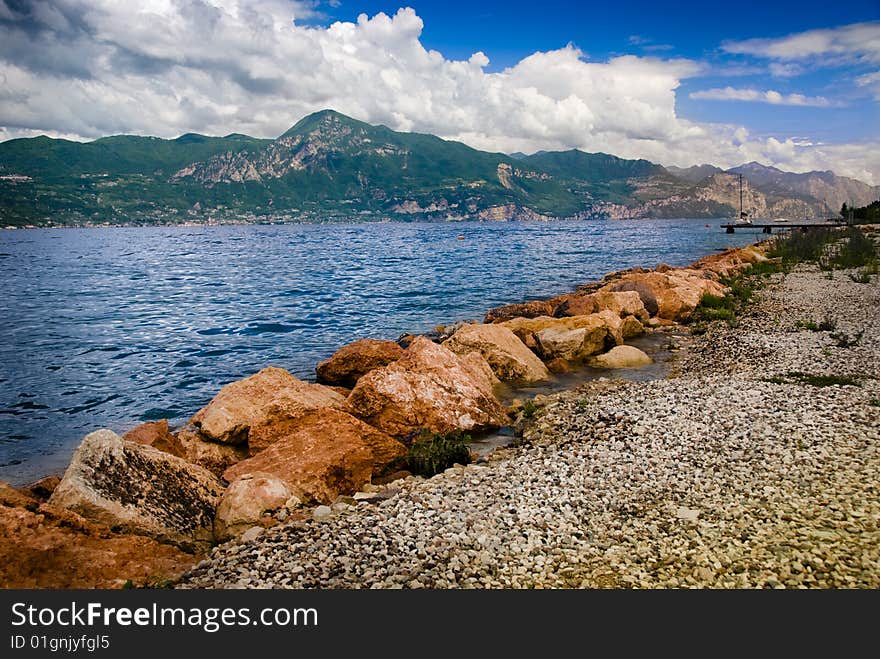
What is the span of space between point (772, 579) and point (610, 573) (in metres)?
1.75

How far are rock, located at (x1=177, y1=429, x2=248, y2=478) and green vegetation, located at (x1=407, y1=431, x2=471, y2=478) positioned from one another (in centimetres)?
429

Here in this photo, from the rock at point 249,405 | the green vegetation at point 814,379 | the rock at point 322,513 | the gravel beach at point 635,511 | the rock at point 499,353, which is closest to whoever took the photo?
the gravel beach at point 635,511

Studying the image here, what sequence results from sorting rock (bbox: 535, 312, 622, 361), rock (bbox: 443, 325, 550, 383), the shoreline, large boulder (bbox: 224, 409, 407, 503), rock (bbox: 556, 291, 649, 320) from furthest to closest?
1. rock (bbox: 556, 291, 649, 320)
2. rock (bbox: 535, 312, 622, 361)
3. rock (bbox: 443, 325, 550, 383)
4. large boulder (bbox: 224, 409, 407, 503)
5. the shoreline

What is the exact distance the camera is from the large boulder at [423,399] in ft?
44.5

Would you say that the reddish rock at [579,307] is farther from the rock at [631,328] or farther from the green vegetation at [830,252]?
the green vegetation at [830,252]

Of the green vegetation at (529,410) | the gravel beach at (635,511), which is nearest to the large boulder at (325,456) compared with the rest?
the gravel beach at (635,511)

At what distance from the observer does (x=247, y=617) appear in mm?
5125

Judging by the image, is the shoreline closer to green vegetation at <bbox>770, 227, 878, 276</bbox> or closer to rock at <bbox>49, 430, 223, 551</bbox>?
rock at <bbox>49, 430, 223, 551</bbox>

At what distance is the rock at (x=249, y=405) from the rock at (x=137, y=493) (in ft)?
9.41

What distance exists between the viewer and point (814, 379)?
13.3 meters

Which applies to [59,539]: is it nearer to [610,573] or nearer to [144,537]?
[144,537]

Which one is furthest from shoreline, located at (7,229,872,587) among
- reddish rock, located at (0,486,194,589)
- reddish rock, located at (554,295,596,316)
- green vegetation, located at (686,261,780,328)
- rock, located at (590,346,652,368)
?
green vegetation, located at (686,261,780,328)

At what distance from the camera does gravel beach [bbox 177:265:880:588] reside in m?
6.40

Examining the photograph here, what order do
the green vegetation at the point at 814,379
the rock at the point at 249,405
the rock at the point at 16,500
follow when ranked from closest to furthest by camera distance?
the rock at the point at 16,500, the rock at the point at 249,405, the green vegetation at the point at 814,379
